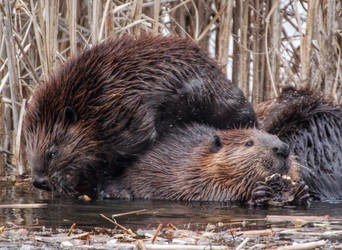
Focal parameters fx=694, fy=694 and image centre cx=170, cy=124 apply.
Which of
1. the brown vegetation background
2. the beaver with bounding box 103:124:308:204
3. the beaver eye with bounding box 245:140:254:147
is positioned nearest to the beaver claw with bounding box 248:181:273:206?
the beaver with bounding box 103:124:308:204

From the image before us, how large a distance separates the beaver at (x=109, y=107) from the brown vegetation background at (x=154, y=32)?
40cm

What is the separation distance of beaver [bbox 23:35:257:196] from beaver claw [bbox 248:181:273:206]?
0.83m

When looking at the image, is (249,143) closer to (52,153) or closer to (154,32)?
(52,153)

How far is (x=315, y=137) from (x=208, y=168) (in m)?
0.76

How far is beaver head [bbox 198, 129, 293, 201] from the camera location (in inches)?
164

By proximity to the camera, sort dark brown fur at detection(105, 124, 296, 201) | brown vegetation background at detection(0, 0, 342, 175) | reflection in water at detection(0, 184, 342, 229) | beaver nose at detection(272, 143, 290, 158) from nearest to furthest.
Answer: reflection in water at detection(0, 184, 342, 229)
beaver nose at detection(272, 143, 290, 158)
dark brown fur at detection(105, 124, 296, 201)
brown vegetation background at detection(0, 0, 342, 175)

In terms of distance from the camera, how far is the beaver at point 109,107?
4500mm

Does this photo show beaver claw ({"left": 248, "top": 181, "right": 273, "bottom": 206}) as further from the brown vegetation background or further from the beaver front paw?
the brown vegetation background

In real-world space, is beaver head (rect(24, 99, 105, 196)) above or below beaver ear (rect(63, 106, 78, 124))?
below

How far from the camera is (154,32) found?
17.3 ft

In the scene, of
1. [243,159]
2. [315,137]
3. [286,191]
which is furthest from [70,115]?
[315,137]

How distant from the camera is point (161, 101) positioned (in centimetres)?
462

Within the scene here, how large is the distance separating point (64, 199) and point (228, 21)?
84.8 inches

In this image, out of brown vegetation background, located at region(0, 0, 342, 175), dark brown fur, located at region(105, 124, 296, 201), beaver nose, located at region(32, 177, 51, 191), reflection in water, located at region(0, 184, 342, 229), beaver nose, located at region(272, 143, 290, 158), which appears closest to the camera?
reflection in water, located at region(0, 184, 342, 229)
